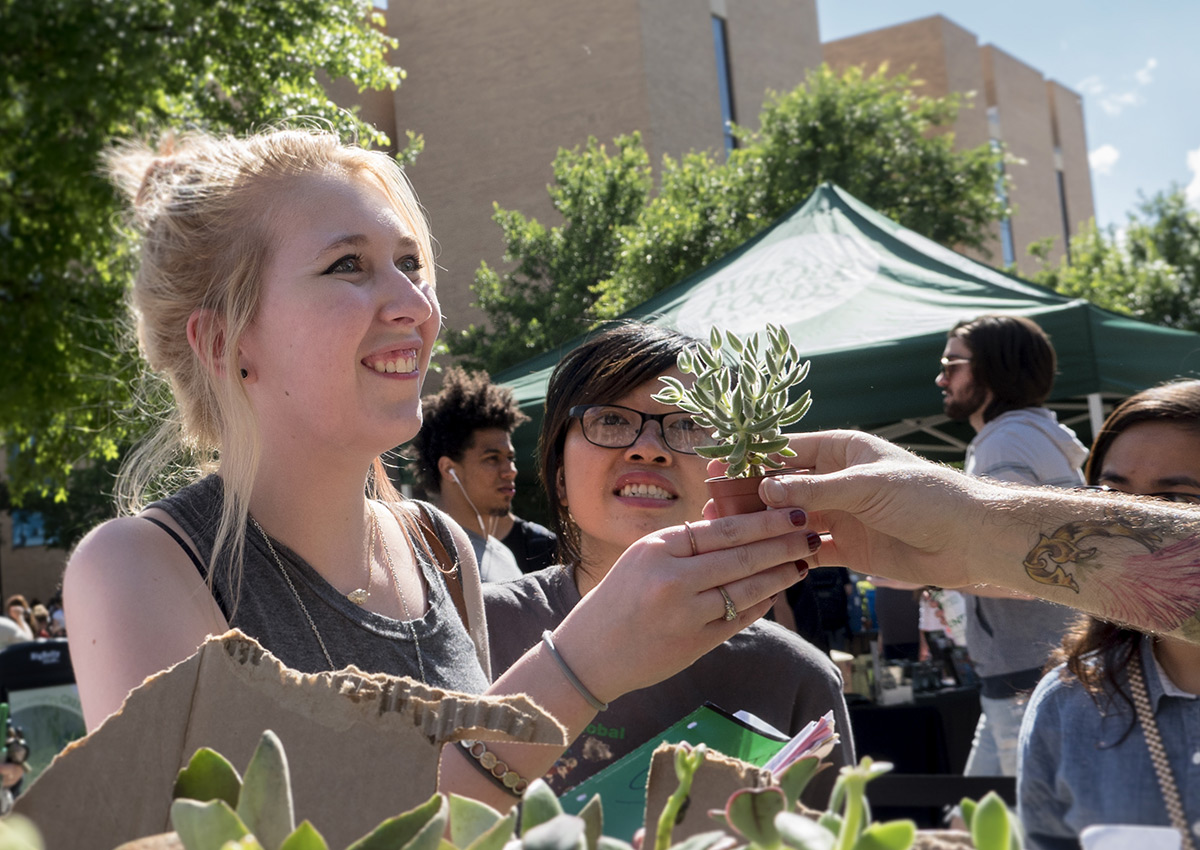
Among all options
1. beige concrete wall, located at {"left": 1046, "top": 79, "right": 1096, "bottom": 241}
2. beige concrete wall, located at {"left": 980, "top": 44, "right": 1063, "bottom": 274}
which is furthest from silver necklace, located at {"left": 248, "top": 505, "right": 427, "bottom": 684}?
beige concrete wall, located at {"left": 1046, "top": 79, "right": 1096, "bottom": 241}

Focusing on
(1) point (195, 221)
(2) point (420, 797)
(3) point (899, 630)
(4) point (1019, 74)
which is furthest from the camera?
(4) point (1019, 74)

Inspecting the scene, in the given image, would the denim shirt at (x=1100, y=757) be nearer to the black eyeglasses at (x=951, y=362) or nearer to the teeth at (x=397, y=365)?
the teeth at (x=397, y=365)

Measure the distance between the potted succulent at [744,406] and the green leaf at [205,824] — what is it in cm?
101

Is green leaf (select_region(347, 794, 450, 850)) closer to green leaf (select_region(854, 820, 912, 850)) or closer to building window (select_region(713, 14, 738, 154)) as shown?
green leaf (select_region(854, 820, 912, 850))

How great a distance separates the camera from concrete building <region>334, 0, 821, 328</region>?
50.6 feet

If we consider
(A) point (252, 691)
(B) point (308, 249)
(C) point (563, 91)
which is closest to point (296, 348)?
(B) point (308, 249)

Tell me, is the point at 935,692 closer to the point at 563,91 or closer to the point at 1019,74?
the point at 563,91

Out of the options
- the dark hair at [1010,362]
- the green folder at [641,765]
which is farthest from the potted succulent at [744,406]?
the dark hair at [1010,362]

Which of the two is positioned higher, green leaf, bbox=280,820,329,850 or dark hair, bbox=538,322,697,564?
dark hair, bbox=538,322,697,564

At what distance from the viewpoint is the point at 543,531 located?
5848 mm

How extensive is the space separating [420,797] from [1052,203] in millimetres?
Result: 45772

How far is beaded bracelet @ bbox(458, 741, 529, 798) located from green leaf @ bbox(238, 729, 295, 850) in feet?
1.89

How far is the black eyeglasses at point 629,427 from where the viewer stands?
2.24m

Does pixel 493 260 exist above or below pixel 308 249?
above
